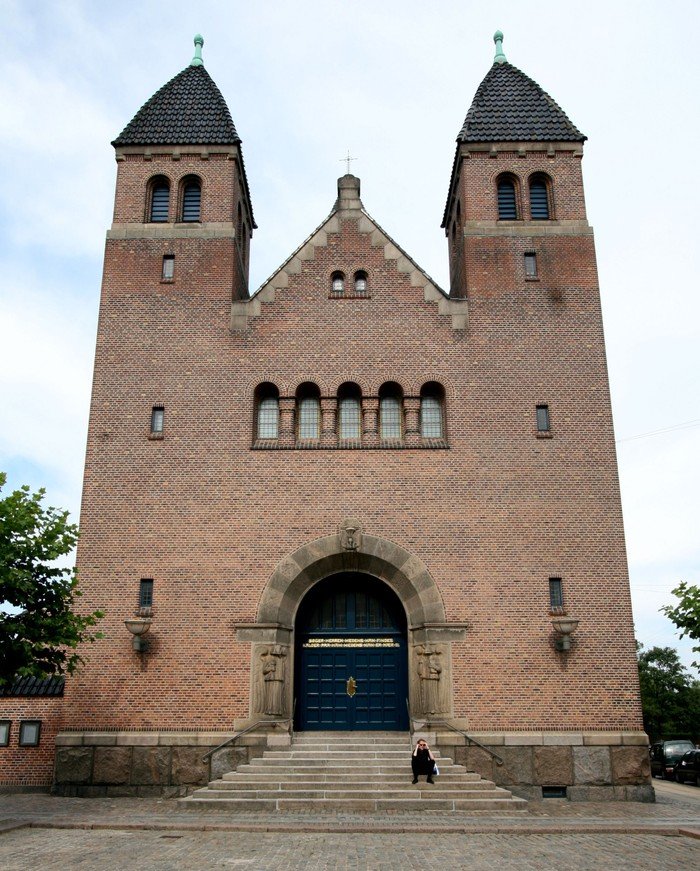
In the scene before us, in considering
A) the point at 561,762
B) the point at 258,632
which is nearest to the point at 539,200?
the point at 258,632


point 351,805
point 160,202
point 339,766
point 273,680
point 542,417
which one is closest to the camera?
point 351,805

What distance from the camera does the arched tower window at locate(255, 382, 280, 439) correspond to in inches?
863

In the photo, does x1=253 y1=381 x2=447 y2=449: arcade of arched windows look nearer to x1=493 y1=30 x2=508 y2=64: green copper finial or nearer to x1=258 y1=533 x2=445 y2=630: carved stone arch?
x1=258 y1=533 x2=445 y2=630: carved stone arch

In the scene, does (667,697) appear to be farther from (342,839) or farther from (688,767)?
(342,839)

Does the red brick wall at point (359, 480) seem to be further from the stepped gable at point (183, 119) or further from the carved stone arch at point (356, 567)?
the stepped gable at point (183, 119)

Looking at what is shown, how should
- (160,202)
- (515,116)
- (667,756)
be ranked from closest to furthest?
(160,202), (515,116), (667,756)

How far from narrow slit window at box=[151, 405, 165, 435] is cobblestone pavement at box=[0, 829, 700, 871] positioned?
9.83 metres

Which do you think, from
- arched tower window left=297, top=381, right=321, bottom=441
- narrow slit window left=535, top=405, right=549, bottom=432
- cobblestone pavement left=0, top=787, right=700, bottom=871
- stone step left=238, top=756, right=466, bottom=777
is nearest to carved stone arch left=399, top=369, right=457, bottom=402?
narrow slit window left=535, top=405, right=549, bottom=432

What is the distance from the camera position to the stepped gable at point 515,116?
2428cm

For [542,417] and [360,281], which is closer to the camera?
[542,417]

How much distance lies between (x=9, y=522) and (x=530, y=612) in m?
11.8

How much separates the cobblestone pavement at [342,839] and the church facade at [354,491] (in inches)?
91.8

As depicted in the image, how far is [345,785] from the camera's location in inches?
683

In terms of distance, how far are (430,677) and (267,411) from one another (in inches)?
311
